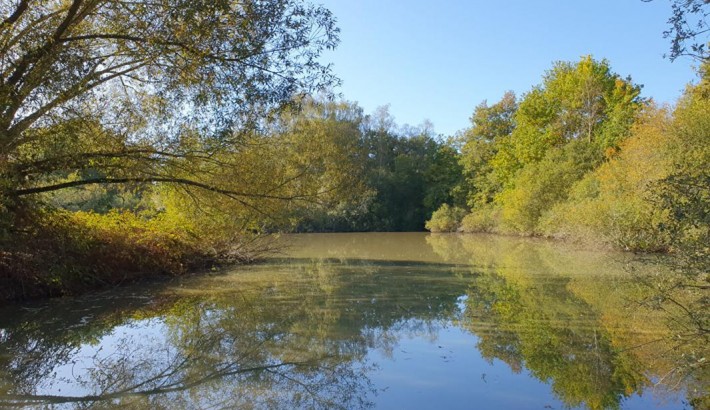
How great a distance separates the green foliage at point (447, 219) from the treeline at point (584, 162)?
3.1 inches

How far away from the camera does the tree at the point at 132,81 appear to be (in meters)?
6.50

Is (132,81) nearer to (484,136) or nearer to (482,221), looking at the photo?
(482,221)

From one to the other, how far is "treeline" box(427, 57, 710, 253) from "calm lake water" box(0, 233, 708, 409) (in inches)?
51.0

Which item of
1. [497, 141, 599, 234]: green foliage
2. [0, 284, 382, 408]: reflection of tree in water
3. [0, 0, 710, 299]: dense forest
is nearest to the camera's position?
[0, 284, 382, 408]: reflection of tree in water

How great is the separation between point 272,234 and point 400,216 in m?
29.1

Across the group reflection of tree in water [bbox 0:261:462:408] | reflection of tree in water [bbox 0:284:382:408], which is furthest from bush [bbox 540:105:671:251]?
reflection of tree in water [bbox 0:284:382:408]

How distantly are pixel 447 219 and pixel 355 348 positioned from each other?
3182 centimetres

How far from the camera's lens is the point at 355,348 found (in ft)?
19.4

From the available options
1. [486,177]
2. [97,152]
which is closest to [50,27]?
[97,152]

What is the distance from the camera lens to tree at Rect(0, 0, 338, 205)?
21.3 feet

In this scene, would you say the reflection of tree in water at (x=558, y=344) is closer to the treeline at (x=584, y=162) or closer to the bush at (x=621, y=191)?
the treeline at (x=584, y=162)

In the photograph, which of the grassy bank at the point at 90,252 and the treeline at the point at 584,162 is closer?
the grassy bank at the point at 90,252

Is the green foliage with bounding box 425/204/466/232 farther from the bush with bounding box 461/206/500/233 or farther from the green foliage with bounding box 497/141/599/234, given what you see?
the green foliage with bounding box 497/141/599/234

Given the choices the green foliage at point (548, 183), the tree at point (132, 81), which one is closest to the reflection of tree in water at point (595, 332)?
the tree at point (132, 81)
